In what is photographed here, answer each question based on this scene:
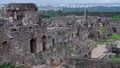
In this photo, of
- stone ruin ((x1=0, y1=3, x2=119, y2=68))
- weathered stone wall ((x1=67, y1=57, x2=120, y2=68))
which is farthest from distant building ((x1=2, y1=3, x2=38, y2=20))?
weathered stone wall ((x1=67, y1=57, x2=120, y2=68))

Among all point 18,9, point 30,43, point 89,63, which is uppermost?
point 18,9

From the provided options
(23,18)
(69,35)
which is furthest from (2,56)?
(69,35)

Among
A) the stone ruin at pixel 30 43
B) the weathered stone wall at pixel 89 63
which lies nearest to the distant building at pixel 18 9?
the stone ruin at pixel 30 43

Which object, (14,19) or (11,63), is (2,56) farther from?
(14,19)

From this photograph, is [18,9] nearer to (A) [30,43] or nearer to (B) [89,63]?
(A) [30,43]

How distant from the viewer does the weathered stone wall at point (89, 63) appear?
52.6 feet

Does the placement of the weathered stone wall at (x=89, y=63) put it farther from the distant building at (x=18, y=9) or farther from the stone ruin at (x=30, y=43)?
the distant building at (x=18, y=9)

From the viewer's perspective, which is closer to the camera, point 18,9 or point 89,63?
point 89,63

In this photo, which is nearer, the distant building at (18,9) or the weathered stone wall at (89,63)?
the weathered stone wall at (89,63)

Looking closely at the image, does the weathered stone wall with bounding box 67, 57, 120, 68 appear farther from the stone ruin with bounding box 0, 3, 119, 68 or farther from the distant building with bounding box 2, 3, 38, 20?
the distant building with bounding box 2, 3, 38, 20

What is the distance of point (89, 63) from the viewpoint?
16516mm

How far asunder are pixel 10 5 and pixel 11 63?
41.5 feet

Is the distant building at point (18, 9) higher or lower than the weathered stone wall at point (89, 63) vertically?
higher

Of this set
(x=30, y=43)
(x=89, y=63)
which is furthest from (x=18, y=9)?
(x=89, y=63)
